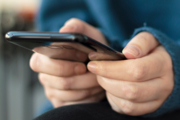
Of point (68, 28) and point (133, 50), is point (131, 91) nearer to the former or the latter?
point (133, 50)

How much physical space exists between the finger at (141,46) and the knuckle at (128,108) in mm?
71

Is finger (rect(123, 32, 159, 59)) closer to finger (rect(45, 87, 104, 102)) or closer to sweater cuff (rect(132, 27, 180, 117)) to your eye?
sweater cuff (rect(132, 27, 180, 117))

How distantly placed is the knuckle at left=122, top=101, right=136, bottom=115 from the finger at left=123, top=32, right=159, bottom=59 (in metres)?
0.07

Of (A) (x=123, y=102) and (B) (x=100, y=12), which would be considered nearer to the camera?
(A) (x=123, y=102)

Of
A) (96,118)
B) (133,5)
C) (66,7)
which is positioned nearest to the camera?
(96,118)

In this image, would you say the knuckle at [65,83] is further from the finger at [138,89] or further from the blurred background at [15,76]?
the blurred background at [15,76]

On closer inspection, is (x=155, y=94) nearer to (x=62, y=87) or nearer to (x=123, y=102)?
(x=123, y=102)

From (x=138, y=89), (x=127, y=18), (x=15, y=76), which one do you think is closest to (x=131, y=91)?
(x=138, y=89)

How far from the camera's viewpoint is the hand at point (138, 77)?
23 cm

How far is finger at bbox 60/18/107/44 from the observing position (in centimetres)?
32

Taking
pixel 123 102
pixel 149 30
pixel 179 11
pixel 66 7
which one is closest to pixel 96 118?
pixel 123 102

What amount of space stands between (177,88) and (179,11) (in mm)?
240

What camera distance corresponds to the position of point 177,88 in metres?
0.27

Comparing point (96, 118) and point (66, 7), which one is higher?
point (66, 7)
